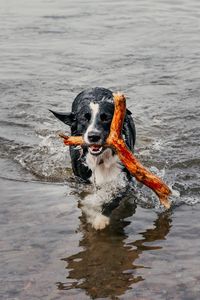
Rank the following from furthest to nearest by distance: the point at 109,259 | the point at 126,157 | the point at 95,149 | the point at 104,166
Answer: the point at 104,166 → the point at 95,149 → the point at 126,157 → the point at 109,259

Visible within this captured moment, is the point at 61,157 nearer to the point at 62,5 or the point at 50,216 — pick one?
the point at 50,216

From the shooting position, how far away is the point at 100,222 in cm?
618

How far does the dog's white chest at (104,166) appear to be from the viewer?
6770 millimetres

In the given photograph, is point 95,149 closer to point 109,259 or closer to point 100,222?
point 100,222

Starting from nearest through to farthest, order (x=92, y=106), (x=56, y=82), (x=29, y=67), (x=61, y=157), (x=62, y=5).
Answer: (x=92, y=106)
(x=61, y=157)
(x=56, y=82)
(x=29, y=67)
(x=62, y=5)

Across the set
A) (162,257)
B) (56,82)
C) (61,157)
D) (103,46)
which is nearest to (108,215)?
(162,257)

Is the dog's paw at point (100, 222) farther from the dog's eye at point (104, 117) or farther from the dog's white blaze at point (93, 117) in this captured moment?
the dog's eye at point (104, 117)

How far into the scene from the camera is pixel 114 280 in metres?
5.01

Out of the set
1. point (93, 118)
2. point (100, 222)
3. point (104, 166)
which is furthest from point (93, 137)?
point (100, 222)

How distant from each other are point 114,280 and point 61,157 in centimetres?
392

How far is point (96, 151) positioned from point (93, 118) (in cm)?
41

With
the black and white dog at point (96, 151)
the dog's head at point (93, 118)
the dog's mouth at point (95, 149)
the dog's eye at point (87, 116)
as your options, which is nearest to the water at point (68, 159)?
the black and white dog at point (96, 151)

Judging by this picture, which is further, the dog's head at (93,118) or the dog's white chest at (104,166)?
the dog's white chest at (104,166)

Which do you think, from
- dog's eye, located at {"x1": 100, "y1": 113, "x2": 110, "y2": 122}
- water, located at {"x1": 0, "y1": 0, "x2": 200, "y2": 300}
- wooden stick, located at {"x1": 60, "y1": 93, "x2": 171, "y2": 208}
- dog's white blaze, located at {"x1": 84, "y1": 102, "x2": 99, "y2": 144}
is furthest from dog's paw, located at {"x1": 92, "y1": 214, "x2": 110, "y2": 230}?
dog's eye, located at {"x1": 100, "y1": 113, "x2": 110, "y2": 122}
